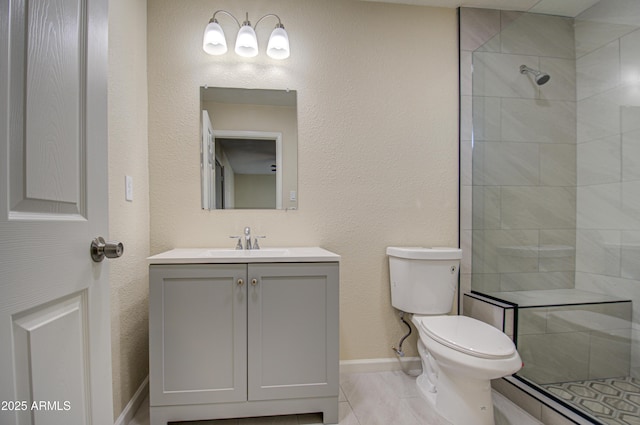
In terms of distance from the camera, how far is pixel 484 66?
1.97m

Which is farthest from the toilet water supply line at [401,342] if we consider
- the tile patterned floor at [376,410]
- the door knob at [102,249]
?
the door knob at [102,249]

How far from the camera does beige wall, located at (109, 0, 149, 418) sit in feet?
4.30

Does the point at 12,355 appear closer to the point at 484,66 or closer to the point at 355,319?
the point at 355,319

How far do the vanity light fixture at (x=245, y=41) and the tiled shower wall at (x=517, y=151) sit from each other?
1.21 meters

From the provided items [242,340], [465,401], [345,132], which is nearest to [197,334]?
[242,340]

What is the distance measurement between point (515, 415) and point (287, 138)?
1.93 meters

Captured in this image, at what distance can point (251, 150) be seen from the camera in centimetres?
184

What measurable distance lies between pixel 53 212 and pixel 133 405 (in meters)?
1.35

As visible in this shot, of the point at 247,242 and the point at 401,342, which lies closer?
the point at 247,242

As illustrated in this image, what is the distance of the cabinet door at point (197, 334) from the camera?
1317mm

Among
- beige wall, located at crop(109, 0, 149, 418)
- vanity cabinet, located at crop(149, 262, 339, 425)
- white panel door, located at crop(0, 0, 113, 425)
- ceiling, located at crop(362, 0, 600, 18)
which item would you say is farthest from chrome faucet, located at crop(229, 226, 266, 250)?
ceiling, located at crop(362, 0, 600, 18)

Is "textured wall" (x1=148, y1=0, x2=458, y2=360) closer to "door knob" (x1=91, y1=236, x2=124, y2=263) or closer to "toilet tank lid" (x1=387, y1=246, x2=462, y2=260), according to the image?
"toilet tank lid" (x1=387, y1=246, x2=462, y2=260)

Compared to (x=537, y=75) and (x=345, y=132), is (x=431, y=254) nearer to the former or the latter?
(x=345, y=132)

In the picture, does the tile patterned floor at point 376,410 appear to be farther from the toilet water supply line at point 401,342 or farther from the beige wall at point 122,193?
the beige wall at point 122,193
